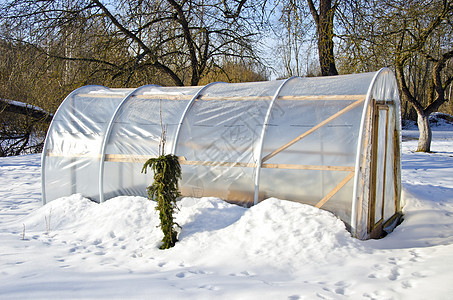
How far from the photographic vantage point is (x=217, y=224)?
616 cm

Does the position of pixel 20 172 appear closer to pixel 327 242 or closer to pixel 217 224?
pixel 217 224

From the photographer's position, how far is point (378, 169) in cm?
687

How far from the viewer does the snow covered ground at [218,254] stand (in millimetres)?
4078

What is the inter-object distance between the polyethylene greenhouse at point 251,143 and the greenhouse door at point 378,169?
0.06ft

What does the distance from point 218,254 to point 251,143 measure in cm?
211

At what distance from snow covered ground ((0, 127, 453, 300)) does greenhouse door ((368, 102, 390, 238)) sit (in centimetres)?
37

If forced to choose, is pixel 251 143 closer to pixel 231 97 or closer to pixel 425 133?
pixel 231 97

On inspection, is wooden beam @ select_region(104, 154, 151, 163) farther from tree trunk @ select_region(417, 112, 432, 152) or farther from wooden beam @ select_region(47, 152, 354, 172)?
tree trunk @ select_region(417, 112, 432, 152)

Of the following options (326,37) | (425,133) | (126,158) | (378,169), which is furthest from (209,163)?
(425,133)

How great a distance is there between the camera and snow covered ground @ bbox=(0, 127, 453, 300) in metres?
4.08

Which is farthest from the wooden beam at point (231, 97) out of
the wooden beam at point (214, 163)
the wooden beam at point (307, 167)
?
the wooden beam at point (214, 163)

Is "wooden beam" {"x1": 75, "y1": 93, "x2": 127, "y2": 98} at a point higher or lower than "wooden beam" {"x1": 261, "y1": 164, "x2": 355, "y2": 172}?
higher

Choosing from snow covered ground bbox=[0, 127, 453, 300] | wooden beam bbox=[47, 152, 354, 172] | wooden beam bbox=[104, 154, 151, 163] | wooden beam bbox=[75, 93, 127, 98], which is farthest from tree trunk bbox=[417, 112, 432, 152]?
wooden beam bbox=[104, 154, 151, 163]

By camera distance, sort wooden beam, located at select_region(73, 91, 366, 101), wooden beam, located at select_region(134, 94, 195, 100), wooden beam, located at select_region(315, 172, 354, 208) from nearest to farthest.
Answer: wooden beam, located at select_region(315, 172, 354, 208)
wooden beam, located at select_region(73, 91, 366, 101)
wooden beam, located at select_region(134, 94, 195, 100)
